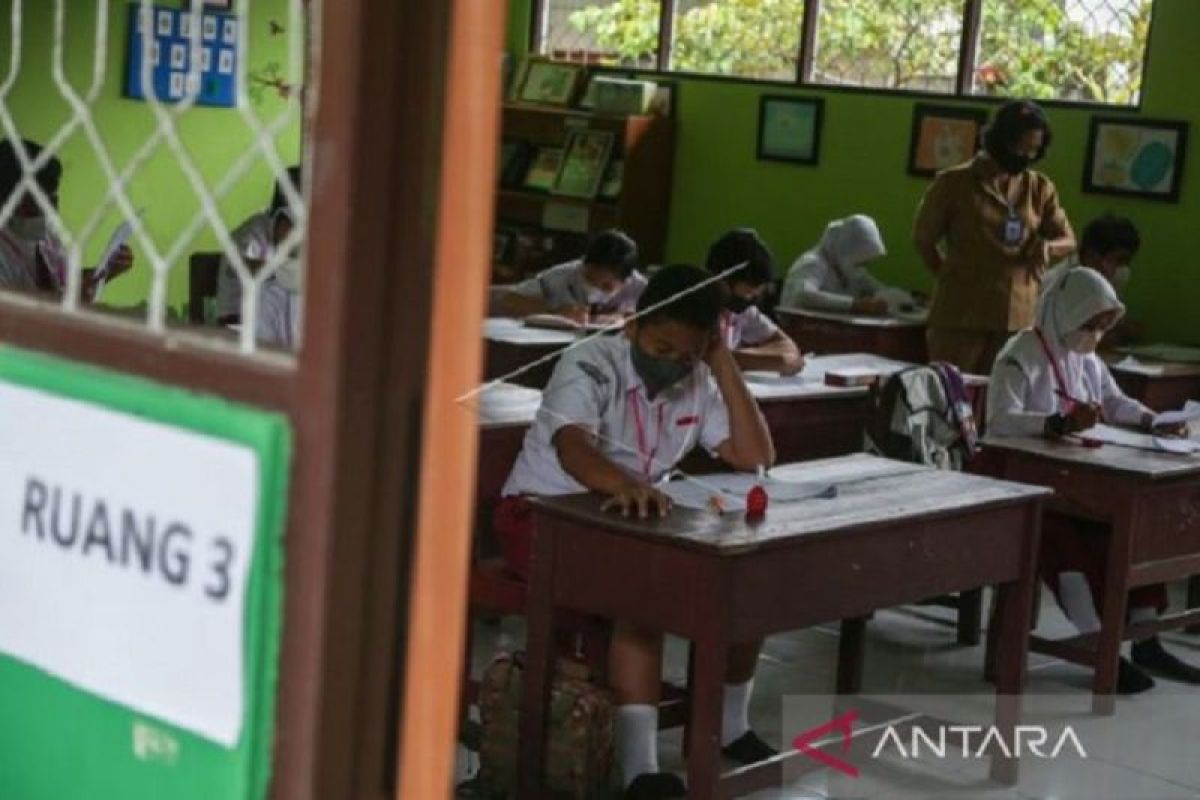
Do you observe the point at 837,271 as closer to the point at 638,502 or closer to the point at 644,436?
the point at 644,436

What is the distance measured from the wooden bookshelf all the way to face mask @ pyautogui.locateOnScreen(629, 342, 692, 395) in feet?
18.3

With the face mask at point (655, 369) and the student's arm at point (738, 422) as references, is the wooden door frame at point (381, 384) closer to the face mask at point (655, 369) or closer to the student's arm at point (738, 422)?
the face mask at point (655, 369)

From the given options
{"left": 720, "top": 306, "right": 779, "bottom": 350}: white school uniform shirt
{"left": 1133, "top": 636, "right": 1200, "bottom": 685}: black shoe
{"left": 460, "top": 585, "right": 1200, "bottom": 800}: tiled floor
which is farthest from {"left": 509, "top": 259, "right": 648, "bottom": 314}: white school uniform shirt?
{"left": 1133, "top": 636, "right": 1200, "bottom": 685}: black shoe

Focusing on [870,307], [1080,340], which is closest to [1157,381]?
[870,307]

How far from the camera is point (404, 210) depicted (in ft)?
6.61

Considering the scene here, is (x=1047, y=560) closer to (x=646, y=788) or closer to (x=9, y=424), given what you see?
(x=646, y=788)

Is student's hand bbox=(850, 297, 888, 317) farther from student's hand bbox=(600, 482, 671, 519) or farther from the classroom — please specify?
student's hand bbox=(600, 482, 671, 519)

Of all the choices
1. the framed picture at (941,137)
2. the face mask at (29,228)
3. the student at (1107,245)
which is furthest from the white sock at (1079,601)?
the framed picture at (941,137)

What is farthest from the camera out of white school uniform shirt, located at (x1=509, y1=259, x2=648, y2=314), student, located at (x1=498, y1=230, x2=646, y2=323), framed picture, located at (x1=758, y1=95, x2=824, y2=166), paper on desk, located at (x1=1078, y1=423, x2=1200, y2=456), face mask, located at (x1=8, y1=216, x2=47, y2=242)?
framed picture, located at (x1=758, y1=95, x2=824, y2=166)

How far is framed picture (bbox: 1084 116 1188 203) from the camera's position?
8118 mm

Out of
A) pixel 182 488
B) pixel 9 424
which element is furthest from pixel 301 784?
pixel 9 424

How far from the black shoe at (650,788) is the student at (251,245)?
1.29 metres

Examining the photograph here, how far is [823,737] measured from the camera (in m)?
4.81

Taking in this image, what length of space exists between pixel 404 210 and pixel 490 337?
434cm
